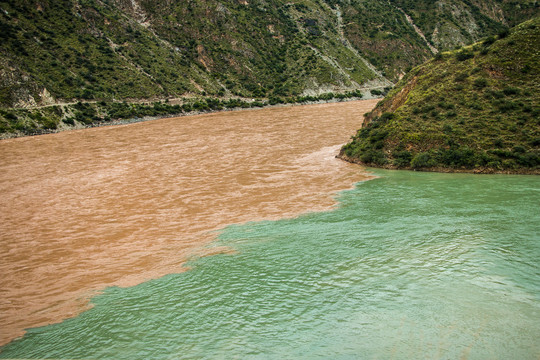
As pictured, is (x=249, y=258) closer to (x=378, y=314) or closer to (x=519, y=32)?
(x=378, y=314)

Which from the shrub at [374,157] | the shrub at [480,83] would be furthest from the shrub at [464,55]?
the shrub at [374,157]

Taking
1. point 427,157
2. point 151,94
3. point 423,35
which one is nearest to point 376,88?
point 423,35

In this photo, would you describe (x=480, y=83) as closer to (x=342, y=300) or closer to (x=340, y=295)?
(x=340, y=295)

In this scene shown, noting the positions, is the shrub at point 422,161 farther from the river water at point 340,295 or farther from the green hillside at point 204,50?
the green hillside at point 204,50

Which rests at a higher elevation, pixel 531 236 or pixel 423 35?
pixel 423 35

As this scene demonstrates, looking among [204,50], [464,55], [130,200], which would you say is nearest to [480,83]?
[464,55]

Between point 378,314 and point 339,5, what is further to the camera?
point 339,5
